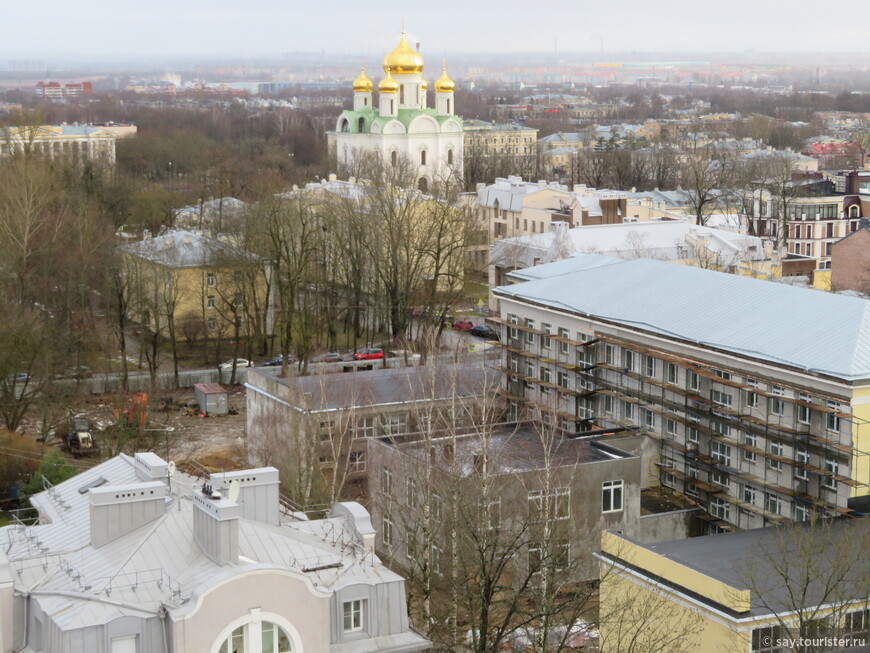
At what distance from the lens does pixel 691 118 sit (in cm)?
16662

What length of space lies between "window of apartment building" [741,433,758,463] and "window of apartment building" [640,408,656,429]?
2.35 m

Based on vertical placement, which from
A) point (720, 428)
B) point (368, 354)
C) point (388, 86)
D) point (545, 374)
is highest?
point (388, 86)

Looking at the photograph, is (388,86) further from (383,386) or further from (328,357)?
(383,386)

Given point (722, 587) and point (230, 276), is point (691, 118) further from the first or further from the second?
point (722, 587)

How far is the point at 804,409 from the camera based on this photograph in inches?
815

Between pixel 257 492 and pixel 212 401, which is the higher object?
pixel 257 492

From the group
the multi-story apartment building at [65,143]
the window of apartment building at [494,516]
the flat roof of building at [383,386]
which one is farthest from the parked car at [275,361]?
the window of apartment building at [494,516]

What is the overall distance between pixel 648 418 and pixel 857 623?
8.52 meters

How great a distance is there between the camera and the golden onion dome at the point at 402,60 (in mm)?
66188

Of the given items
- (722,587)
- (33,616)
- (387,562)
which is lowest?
(387,562)

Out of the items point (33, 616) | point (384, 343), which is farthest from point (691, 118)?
point (33, 616)

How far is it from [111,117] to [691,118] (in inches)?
2713

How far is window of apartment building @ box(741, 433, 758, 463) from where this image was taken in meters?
21.5

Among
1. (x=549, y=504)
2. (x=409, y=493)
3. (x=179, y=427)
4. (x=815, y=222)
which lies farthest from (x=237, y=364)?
(x=815, y=222)
